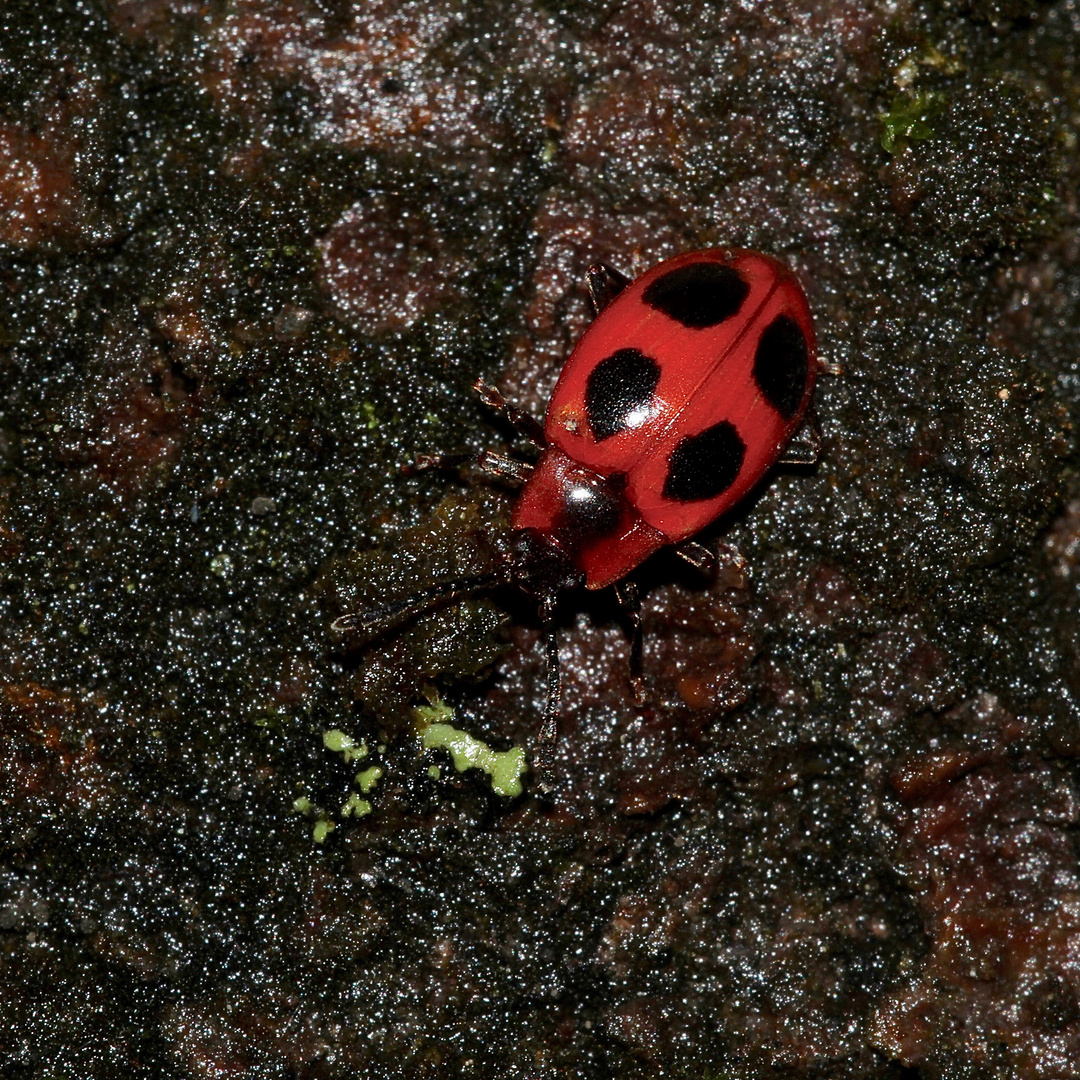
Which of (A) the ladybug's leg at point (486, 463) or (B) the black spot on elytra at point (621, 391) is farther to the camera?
(A) the ladybug's leg at point (486, 463)

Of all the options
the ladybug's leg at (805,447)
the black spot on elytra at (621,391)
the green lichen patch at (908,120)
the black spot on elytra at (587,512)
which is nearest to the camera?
the black spot on elytra at (621,391)

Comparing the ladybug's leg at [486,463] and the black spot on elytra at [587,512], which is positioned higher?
the ladybug's leg at [486,463]

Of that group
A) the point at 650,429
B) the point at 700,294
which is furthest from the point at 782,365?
the point at 650,429

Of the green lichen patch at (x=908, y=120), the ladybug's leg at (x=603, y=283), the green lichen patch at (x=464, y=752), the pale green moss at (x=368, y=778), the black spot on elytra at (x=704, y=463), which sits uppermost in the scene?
the green lichen patch at (x=908, y=120)

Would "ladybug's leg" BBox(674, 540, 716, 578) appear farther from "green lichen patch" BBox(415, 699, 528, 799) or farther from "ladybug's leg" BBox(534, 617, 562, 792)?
"green lichen patch" BBox(415, 699, 528, 799)

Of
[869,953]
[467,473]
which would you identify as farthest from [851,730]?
[467,473]

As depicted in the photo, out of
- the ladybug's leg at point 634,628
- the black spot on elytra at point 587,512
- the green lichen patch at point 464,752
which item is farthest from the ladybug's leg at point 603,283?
the green lichen patch at point 464,752

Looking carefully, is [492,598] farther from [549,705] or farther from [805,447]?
[805,447]

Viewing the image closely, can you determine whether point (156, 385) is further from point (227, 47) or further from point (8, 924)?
point (8, 924)

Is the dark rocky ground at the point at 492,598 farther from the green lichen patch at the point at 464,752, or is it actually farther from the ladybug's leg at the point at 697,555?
the ladybug's leg at the point at 697,555
